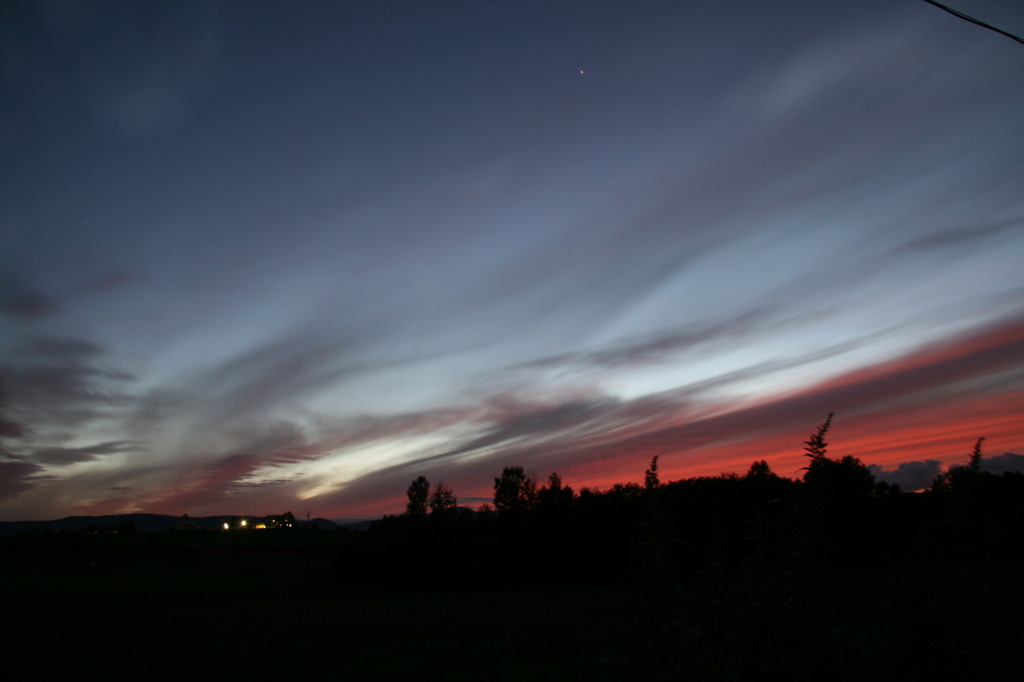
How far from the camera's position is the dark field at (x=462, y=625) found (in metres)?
4.48

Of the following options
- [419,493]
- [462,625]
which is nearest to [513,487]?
[419,493]

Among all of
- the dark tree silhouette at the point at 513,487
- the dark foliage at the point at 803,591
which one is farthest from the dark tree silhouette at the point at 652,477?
the dark tree silhouette at the point at 513,487

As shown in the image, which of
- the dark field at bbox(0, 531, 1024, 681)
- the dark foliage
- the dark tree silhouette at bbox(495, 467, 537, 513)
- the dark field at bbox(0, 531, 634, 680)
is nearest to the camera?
the dark foliage

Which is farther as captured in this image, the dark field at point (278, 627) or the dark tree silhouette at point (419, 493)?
the dark tree silhouette at point (419, 493)

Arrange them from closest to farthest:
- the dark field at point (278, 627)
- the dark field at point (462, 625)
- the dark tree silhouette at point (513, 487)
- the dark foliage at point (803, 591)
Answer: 1. the dark foliage at point (803, 591)
2. the dark field at point (462, 625)
3. the dark field at point (278, 627)
4. the dark tree silhouette at point (513, 487)

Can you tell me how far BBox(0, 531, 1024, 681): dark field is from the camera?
14.7 feet

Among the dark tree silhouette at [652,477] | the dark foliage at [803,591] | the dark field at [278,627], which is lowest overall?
the dark field at [278,627]

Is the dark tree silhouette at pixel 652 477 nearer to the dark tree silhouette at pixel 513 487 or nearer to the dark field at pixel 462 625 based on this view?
the dark field at pixel 462 625

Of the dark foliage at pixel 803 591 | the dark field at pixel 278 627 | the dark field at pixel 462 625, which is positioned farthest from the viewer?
the dark field at pixel 278 627

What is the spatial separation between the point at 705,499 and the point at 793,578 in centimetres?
6045

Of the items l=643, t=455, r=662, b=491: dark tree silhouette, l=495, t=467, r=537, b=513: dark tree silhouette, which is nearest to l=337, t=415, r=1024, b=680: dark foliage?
l=643, t=455, r=662, b=491: dark tree silhouette

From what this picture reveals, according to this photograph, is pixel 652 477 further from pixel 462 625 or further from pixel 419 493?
pixel 419 493

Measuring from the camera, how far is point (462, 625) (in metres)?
29.0

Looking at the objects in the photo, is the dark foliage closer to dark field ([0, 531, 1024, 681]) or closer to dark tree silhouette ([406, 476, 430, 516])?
dark field ([0, 531, 1024, 681])
